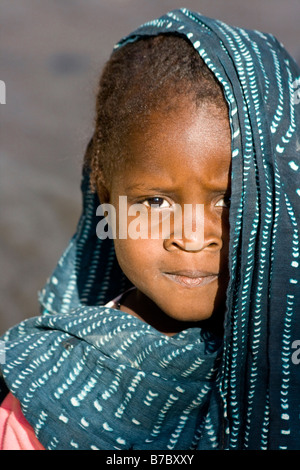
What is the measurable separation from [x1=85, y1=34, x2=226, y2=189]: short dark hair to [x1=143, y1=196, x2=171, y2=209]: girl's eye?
0.42 ft

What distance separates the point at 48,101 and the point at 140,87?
1902 mm

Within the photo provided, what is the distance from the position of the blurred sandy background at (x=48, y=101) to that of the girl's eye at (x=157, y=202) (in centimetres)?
125

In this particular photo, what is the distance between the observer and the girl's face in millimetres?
1290

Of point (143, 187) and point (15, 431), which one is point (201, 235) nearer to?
point (143, 187)

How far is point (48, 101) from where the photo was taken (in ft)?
10.5

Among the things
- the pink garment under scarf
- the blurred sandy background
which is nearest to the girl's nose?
the pink garment under scarf

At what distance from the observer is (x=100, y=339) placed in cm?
145

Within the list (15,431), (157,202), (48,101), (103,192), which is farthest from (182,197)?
(48,101)

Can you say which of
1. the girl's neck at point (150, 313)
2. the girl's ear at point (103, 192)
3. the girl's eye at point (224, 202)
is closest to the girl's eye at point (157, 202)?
the girl's eye at point (224, 202)

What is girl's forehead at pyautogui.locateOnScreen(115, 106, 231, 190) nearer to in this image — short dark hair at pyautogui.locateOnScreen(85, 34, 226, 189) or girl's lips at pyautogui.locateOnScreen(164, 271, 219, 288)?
short dark hair at pyautogui.locateOnScreen(85, 34, 226, 189)

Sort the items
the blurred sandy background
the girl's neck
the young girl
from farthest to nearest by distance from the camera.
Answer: the blurred sandy background < the girl's neck < the young girl

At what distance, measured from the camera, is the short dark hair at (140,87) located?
4.32 ft

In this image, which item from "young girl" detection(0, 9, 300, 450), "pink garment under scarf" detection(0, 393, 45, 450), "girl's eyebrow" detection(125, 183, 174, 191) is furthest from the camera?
"pink garment under scarf" detection(0, 393, 45, 450)

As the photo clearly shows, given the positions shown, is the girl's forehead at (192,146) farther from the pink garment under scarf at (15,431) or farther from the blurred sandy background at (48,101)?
the blurred sandy background at (48,101)
